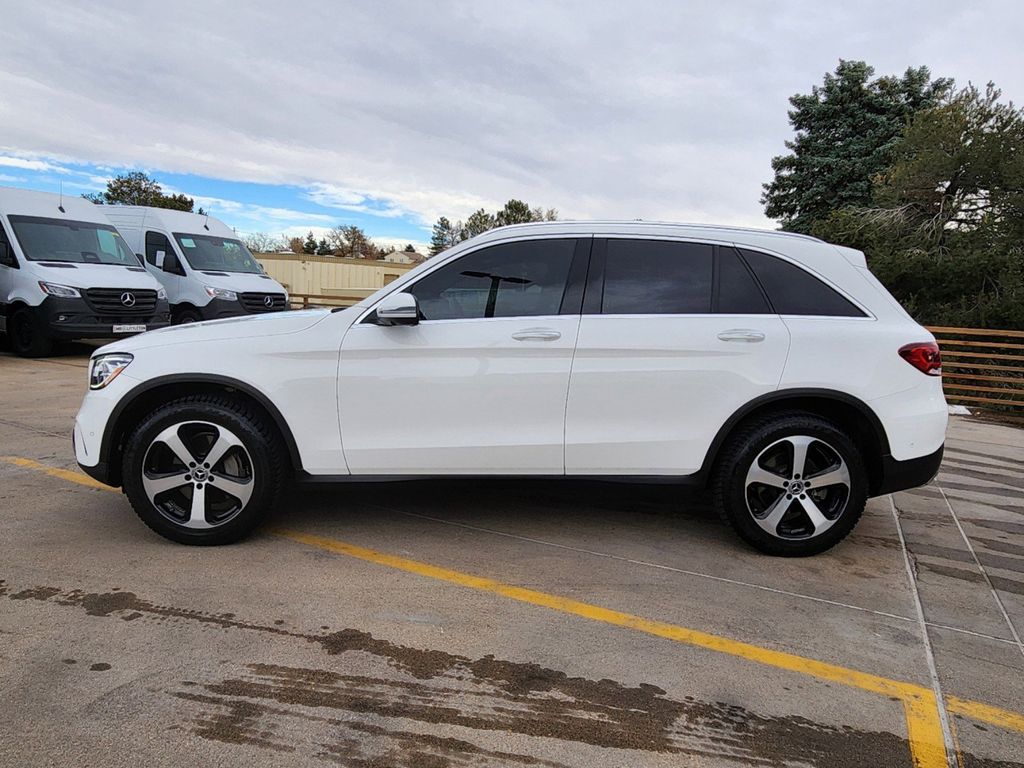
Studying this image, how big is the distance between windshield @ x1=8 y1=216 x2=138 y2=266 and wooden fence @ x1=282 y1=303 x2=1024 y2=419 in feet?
46.4

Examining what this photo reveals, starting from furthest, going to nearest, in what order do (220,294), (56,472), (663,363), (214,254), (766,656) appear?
(214,254) < (220,294) < (56,472) < (663,363) < (766,656)

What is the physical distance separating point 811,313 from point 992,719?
1986mm

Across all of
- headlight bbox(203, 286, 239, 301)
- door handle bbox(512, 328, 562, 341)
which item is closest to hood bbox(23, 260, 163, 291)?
headlight bbox(203, 286, 239, 301)

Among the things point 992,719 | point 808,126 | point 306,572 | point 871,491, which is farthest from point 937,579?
point 808,126

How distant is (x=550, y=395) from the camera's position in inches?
144

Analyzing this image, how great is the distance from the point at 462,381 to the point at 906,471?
2362 millimetres

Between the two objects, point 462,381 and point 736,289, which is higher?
point 736,289

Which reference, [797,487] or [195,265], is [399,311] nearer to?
[797,487]

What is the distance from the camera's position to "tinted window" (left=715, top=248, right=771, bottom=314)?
375 cm

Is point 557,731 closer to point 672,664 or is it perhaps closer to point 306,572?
point 672,664

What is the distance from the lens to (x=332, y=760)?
2162mm

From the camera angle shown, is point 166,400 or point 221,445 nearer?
point 221,445

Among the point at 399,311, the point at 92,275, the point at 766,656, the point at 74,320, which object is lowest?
the point at 766,656

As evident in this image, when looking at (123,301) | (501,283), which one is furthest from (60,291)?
(501,283)
